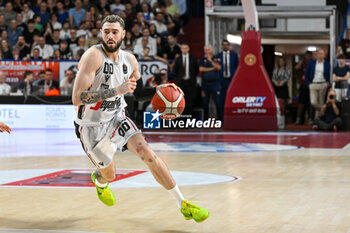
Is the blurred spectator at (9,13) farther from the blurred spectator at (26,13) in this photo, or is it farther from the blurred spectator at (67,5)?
the blurred spectator at (67,5)

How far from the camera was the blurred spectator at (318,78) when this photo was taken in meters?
19.0

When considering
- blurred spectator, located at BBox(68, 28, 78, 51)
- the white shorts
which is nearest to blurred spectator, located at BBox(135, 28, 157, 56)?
blurred spectator, located at BBox(68, 28, 78, 51)

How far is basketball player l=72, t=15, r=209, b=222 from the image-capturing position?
6023 millimetres

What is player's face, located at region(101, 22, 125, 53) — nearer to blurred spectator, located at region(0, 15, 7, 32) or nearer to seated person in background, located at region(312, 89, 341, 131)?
seated person in background, located at region(312, 89, 341, 131)

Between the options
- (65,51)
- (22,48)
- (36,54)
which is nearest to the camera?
(36,54)

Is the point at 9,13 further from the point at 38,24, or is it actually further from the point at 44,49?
the point at 44,49


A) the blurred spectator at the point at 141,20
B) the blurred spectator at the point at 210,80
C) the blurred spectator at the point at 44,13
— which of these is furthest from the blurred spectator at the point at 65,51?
the blurred spectator at the point at 210,80

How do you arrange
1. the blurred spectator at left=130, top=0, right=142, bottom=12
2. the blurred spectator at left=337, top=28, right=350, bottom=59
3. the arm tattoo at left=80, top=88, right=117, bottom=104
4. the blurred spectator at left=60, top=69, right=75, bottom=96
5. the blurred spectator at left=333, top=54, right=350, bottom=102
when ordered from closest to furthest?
1. the arm tattoo at left=80, top=88, right=117, bottom=104
2. the blurred spectator at left=333, top=54, right=350, bottom=102
3. the blurred spectator at left=60, top=69, right=75, bottom=96
4. the blurred spectator at left=337, top=28, right=350, bottom=59
5. the blurred spectator at left=130, top=0, right=142, bottom=12

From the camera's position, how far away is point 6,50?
2073cm

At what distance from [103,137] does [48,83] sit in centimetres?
1310

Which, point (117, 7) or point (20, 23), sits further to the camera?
point (117, 7)

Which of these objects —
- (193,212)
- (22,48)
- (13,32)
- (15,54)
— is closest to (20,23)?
(13,32)

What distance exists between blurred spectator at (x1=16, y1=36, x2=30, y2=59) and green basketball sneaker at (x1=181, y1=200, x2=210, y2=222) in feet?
51.7

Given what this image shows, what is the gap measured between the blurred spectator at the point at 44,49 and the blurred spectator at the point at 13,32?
1.48 m
